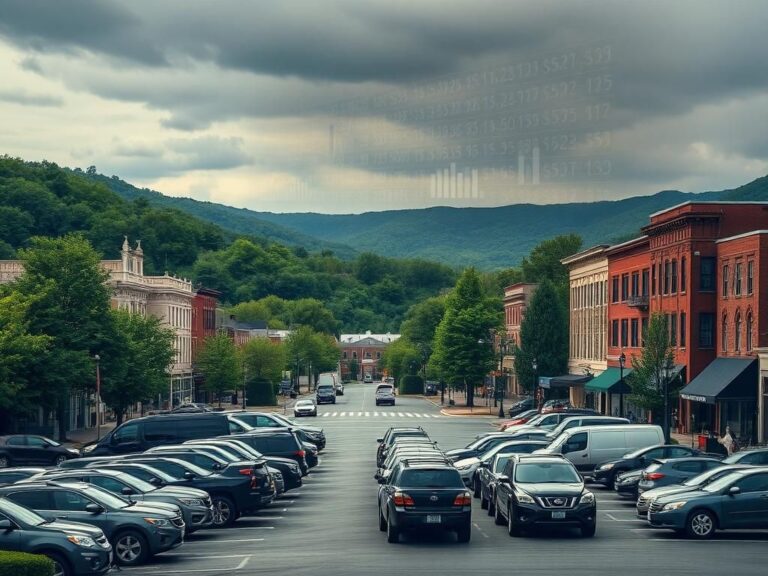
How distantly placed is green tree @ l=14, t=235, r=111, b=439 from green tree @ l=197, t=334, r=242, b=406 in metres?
40.3

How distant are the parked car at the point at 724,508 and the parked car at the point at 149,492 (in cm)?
1093

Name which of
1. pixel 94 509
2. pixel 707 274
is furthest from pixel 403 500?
pixel 707 274

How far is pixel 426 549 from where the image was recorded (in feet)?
87.6

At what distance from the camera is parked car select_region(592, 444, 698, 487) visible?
39094 millimetres

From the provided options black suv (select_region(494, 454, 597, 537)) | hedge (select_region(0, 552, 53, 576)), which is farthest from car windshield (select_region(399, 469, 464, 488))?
hedge (select_region(0, 552, 53, 576))

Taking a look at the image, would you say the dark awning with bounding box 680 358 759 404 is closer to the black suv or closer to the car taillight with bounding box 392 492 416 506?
the black suv

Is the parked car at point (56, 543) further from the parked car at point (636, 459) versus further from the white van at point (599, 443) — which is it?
the white van at point (599, 443)

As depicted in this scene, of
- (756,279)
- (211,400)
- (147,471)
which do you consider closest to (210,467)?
(147,471)

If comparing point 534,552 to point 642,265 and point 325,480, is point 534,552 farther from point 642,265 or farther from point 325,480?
point 642,265

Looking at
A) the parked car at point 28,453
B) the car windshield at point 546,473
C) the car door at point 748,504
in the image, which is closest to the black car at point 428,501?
the car windshield at point 546,473

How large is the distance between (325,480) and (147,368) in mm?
35991

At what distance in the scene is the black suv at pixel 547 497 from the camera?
92.0 feet

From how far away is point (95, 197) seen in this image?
189750 mm

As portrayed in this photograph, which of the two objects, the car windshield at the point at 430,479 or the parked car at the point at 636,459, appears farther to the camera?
the parked car at the point at 636,459
